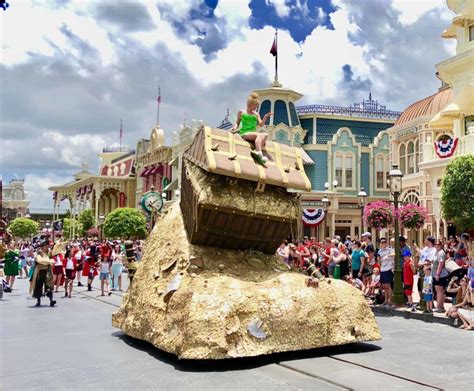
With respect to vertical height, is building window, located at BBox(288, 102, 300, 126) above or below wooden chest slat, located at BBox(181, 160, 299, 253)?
above

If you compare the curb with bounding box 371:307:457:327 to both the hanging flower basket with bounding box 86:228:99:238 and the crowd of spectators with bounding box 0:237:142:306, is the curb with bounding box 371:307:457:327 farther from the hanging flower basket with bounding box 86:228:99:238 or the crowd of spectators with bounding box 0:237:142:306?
the hanging flower basket with bounding box 86:228:99:238

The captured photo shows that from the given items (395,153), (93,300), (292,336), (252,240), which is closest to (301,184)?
(252,240)

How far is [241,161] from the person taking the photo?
7480mm

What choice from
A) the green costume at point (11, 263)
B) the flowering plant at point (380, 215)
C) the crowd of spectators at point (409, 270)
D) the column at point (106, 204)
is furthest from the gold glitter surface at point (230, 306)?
the column at point (106, 204)

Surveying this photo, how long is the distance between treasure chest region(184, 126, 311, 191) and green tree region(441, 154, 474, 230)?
1275cm

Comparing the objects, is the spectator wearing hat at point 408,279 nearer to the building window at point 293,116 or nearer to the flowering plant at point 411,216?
the flowering plant at point 411,216

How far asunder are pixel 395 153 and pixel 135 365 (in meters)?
26.2

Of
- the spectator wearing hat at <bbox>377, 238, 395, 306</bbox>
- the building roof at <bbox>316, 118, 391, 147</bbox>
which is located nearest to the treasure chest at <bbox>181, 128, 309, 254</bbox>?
the spectator wearing hat at <bbox>377, 238, 395, 306</bbox>

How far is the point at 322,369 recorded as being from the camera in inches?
263

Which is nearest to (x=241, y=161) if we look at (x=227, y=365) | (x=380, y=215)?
(x=227, y=365)

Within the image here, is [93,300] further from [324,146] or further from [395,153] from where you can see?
[324,146]

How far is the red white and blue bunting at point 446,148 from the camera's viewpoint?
2225cm

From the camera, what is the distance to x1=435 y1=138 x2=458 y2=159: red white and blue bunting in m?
22.2

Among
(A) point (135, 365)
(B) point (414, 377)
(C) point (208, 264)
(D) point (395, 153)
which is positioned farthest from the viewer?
(D) point (395, 153)
